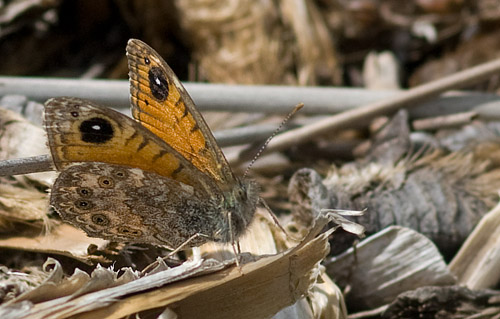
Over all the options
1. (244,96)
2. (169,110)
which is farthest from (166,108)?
(244,96)

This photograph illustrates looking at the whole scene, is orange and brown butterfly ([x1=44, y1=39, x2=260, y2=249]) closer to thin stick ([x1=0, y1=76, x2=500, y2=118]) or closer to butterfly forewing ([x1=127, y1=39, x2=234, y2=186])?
butterfly forewing ([x1=127, y1=39, x2=234, y2=186])

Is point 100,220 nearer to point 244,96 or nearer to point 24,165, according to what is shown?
point 24,165

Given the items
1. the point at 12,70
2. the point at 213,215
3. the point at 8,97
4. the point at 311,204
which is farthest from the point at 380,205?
the point at 12,70

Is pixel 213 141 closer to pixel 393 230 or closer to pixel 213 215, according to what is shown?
pixel 213 215

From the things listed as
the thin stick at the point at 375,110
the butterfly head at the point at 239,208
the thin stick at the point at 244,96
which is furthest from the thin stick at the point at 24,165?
the thin stick at the point at 375,110

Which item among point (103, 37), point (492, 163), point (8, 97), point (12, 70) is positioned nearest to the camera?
point (8, 97)

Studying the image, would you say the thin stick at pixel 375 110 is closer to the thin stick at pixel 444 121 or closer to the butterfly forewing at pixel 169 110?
the thin stick at pixel 444 121
